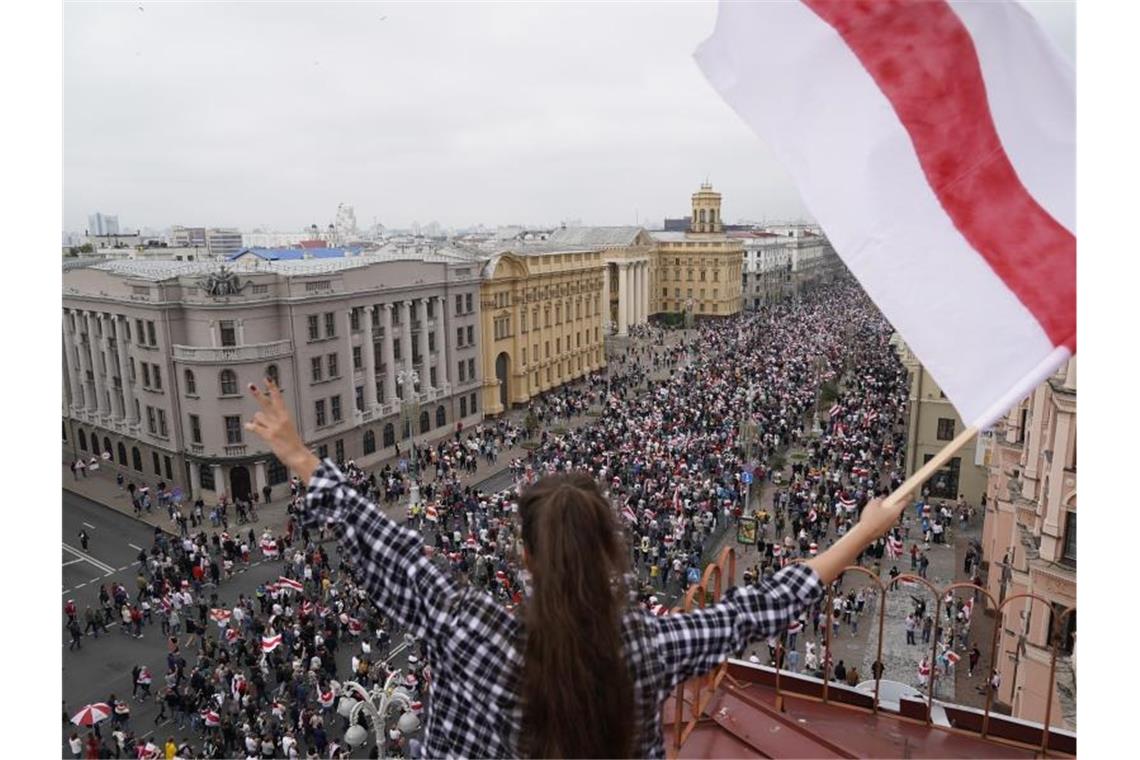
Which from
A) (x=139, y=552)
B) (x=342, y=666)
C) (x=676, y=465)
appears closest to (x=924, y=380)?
(x=676, y=465)

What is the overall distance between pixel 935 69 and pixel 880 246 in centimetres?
101

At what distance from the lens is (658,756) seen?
270 cm

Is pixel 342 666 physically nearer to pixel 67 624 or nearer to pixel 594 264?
pixel 67 624

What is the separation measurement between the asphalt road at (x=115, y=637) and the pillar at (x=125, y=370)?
Result: 202 inches

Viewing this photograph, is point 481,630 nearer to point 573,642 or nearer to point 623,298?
point 573,642

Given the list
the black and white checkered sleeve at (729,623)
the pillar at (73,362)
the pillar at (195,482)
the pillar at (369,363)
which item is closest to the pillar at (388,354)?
the pillar at (369,363)

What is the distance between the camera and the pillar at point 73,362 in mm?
38406

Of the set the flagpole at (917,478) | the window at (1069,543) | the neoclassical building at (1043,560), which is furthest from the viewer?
the window at (1069,543)

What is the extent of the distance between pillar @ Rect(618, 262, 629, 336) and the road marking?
56042 mm

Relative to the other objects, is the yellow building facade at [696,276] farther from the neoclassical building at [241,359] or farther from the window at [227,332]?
the window at [227,332]

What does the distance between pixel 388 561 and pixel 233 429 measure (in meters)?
33.0

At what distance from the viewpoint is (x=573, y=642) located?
89.9 inches

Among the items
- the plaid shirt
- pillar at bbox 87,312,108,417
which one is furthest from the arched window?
the plaid shirt

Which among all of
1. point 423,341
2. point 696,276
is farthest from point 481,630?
point 696,276
